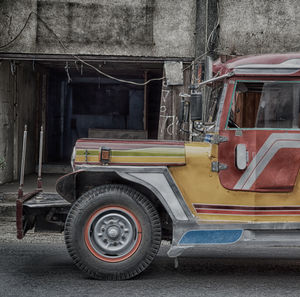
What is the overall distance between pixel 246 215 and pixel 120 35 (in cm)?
765

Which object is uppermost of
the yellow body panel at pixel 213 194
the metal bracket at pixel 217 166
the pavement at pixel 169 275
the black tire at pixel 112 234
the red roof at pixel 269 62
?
the red roof at pixel 269 62

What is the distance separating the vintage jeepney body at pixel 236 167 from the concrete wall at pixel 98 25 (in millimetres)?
6932

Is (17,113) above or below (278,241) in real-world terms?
above

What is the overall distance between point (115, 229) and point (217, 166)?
50.0 inches

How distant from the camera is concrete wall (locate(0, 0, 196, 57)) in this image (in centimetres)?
1270

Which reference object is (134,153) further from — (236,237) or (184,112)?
(236,237)

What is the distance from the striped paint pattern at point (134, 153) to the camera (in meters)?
6.05

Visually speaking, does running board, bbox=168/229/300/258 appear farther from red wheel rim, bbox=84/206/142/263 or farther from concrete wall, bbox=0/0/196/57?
concrete wall, bbox=0/0/196/57

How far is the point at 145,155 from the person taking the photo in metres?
6.09

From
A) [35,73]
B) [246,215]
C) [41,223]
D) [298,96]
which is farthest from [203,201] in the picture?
[35,73]

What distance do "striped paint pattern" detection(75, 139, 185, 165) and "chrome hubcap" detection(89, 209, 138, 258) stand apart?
566mm

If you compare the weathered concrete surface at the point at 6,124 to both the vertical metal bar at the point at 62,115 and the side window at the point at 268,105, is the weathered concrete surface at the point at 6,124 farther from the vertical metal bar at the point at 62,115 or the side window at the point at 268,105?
the side window at the point at 268,105

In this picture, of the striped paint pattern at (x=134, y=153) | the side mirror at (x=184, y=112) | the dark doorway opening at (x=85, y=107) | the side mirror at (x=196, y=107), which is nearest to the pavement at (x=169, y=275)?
the striped paint pattern at (x=134, y=153)

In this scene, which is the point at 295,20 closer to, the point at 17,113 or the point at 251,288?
the point at 17,113
